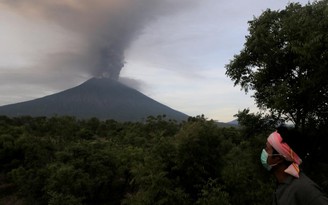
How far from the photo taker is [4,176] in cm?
3866

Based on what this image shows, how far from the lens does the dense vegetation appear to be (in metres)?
Answer: 16.0

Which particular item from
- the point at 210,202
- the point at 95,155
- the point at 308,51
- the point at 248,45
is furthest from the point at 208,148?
the point at 95,155

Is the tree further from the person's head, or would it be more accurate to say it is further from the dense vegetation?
the person's head

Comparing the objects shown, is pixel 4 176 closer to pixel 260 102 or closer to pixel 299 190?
pixel 260 102

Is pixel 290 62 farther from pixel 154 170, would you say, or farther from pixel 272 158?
pixel 272 158

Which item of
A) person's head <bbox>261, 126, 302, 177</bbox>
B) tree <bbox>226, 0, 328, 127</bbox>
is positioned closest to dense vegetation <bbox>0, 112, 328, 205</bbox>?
tree <bbox>226, 0, 328, 127</bbox>

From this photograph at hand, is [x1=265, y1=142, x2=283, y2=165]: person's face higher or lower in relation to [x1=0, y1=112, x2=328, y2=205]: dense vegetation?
higher

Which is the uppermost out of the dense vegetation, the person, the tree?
the tree

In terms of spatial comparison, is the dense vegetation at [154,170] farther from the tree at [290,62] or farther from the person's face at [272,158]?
the person's face at [272,158]

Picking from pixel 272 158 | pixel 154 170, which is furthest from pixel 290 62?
pixel 272 158

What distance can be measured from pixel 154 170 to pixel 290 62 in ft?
27.3

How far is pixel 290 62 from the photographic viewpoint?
1467 cm

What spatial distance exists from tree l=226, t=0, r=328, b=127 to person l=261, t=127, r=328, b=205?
10.0 metres

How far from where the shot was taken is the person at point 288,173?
7.97ft
